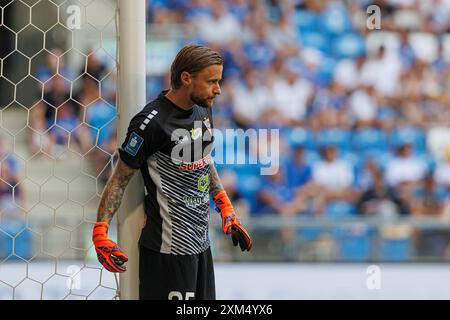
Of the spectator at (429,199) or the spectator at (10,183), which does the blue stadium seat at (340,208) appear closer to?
the spectator at (429,199)

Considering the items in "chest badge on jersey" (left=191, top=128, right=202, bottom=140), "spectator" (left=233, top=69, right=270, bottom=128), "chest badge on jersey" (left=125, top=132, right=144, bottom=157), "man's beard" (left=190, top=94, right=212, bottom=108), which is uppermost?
"spectator" (left=233, top=69, right=270, bottom=128)

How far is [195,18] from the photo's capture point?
283 inches

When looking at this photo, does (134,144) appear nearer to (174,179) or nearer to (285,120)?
(174,179)

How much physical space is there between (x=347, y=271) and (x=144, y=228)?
9.17 feet

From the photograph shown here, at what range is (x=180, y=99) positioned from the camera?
8.96ft

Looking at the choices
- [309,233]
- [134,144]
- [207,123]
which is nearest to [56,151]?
[309,233]

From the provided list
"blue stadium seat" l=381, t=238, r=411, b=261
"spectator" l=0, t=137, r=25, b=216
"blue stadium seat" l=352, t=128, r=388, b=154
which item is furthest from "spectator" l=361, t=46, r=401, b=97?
"spectator" l=0, t=137, r=25, b=216

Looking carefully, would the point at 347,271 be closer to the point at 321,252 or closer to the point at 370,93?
the point at 321,252

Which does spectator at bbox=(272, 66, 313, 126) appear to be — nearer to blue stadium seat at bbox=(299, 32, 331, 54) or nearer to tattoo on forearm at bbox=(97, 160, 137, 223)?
blue stadium seat at bbox=(299, 32, 331, 54)

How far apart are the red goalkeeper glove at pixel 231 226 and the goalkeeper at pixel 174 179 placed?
11 cm

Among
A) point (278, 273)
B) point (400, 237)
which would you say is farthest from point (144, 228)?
point (400, 237)

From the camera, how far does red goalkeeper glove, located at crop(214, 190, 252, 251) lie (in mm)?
2895

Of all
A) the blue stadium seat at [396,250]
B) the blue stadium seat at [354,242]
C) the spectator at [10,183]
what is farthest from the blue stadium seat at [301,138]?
the spectator at [10,183]

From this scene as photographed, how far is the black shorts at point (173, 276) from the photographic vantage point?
2717mm
